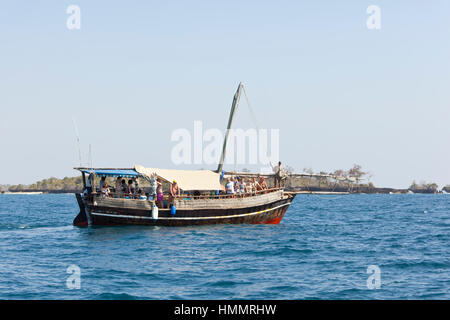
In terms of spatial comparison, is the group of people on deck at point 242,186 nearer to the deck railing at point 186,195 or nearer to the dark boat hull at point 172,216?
the deck railing at point 186,195

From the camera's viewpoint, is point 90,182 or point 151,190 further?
point 151,190

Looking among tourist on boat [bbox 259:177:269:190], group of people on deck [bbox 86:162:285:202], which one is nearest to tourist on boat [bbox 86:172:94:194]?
group of people on deck [bbox 86:162:285:202]

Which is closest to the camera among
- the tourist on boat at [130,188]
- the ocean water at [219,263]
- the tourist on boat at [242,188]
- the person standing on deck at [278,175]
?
the ocean water at [219,263]

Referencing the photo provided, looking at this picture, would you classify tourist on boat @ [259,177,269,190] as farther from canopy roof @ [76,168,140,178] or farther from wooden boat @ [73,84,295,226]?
canopy roof @ [76,168,140,178]

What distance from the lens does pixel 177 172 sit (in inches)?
1218

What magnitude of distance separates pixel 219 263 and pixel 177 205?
417 inches

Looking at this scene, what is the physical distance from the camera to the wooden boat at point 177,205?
28.7 metres

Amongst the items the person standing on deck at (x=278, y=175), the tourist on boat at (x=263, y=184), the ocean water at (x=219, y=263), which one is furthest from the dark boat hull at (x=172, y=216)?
the person standing on deck at (x=278, y=175)

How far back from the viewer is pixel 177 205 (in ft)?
95.8

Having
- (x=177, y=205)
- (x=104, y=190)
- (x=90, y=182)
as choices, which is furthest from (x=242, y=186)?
(x=90, y=182)

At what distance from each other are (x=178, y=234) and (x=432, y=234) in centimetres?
1495

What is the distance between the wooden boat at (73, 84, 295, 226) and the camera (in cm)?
2872

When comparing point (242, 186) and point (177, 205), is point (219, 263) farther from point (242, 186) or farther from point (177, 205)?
point (242, 186)

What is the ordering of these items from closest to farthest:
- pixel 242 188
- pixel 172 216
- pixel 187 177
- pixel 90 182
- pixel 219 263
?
pixel 219 263 → pixel 172 216 → pixel 90 182 → pixel 187 177 → pixel 242 188
